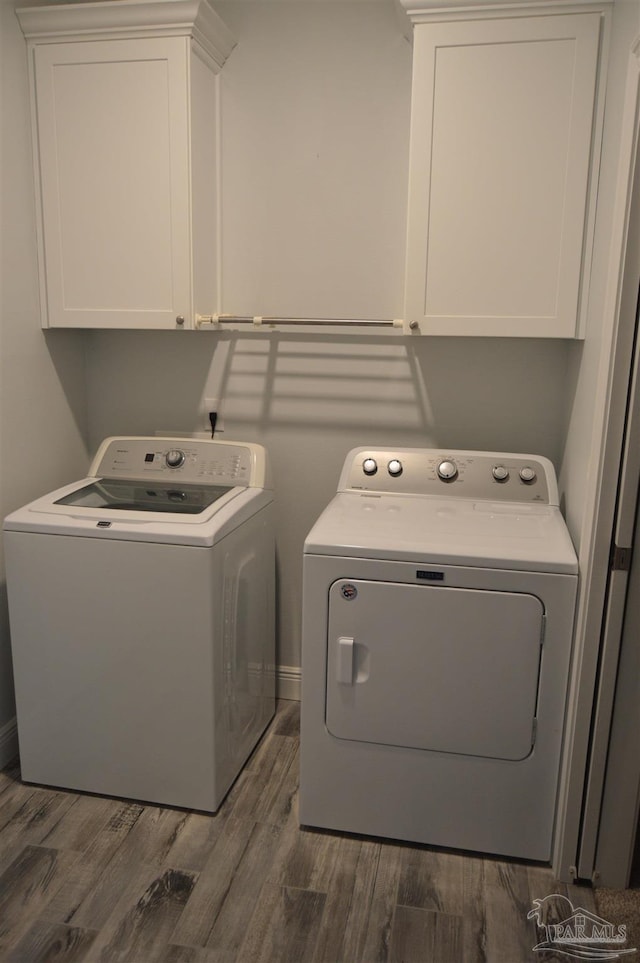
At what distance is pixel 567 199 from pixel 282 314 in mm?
1024

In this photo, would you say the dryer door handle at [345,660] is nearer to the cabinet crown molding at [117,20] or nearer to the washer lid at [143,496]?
the washer lid at [143,496]

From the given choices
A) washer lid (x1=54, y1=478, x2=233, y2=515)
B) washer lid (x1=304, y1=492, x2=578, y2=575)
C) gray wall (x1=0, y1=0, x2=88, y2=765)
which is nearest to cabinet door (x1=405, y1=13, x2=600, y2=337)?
washer lid (x1=304, y1=492, x2=578, y2=575)

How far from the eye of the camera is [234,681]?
7.45 feet

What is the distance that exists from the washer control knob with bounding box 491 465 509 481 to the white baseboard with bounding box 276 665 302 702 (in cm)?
111

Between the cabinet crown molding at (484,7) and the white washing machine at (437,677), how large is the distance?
1401mm

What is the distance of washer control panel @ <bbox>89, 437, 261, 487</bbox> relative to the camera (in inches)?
97.7

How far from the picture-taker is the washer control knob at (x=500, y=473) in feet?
7.68

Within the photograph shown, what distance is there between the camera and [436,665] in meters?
1.92

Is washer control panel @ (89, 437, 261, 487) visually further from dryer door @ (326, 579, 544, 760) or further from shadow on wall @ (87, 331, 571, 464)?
dryer door @ (326, 579, 544, 760)

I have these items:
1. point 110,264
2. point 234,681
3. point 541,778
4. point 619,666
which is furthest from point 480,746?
point 110,264

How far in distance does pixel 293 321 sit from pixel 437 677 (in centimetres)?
122

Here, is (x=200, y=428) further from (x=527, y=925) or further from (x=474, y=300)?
(x=527, y=925)

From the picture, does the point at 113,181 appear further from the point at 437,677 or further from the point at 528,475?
the point at 437,677

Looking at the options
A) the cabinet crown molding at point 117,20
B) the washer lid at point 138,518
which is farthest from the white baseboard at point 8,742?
the cabinet crown molding at point 117,20
